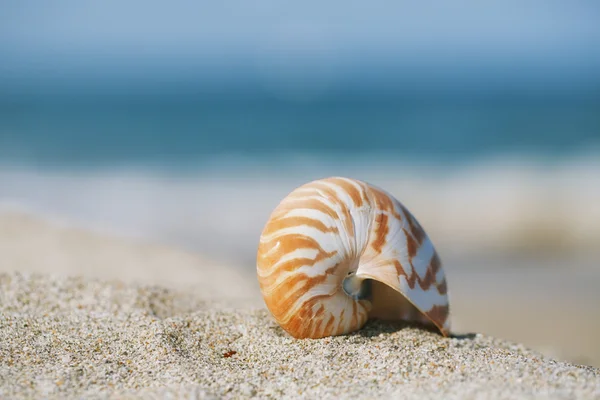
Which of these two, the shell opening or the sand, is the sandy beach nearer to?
the sand

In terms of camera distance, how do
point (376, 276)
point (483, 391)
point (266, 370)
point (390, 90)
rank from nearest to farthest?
point (483, 391) → point (266, 370) → point (376, 276) → point (390, 90)

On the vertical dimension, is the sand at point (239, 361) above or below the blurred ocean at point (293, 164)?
above

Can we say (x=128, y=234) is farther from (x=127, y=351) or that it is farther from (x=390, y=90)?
(x=390, y=90)

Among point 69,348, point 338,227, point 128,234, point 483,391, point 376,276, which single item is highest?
point 338,227

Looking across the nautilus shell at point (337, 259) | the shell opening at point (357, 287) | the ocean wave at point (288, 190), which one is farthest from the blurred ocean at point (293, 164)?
the nautilus shell at point (337, 259)

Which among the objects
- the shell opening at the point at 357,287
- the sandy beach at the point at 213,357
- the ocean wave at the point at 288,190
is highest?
the shell opening at the point at 357,287

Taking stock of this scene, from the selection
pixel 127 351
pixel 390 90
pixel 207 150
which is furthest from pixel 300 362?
pixel 390 90

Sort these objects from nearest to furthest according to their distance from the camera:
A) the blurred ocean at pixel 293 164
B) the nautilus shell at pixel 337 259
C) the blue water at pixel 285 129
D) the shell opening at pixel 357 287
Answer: the nautilus shell at pixel 337 259 → the shell opening at pixel 357 287 → the blurred ocean at pixel 293 164 → the blue water at pixel 285 129

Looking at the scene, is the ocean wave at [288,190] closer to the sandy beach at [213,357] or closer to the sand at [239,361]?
the sandy beach at [213,357]
